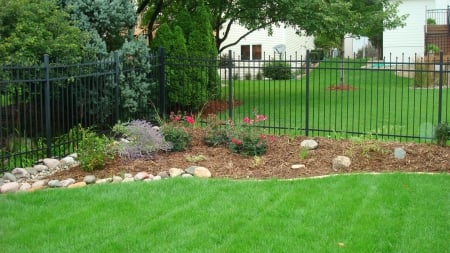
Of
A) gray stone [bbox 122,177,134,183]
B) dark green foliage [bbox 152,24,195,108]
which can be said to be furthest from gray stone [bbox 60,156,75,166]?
dark green foliage [bbox 152,24,195,108]

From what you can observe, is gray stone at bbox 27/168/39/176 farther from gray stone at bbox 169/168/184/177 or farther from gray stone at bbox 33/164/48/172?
gray stone at bbox 169/168/184/177

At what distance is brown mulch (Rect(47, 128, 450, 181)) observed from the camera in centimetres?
809

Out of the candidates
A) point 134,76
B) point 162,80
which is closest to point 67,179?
point 134,76

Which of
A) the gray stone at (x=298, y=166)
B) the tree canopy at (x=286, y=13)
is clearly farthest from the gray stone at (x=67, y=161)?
the tree canopy at (x=286, y=13)

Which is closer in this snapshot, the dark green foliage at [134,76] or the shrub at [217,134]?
the shrub at [217,134]

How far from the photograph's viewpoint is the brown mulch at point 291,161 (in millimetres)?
8094

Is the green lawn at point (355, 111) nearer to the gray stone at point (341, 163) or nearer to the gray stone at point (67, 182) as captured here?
the gray stone at point (341, 163)

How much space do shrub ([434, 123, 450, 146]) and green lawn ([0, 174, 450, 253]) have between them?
61.4 inches

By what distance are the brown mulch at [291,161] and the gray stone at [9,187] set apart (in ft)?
2.22

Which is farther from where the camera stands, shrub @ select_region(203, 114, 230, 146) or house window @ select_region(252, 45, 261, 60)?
house window @ select_region(252, 45, 261, 60)

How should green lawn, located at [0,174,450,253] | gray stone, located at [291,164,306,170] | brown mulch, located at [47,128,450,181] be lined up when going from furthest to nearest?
1. gray stone, located at [291,164,306,170]
2. brown mulch, located at [47,128,450,181]
3. green lawn, located at [0,174,450,253]

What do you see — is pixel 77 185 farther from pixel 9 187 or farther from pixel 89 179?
pixel 9 187

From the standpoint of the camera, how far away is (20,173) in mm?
8266

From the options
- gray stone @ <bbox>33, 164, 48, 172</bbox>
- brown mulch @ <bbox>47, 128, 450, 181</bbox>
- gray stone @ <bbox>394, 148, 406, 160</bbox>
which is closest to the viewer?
brown mulch @ <bbox>47, 128, 450, 181</bbox>
